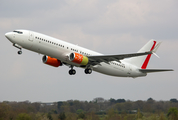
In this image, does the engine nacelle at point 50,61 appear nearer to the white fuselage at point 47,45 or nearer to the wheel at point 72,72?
the wheel at point 72,72

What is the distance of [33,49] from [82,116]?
78.0ft

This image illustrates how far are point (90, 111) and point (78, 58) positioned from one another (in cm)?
3019

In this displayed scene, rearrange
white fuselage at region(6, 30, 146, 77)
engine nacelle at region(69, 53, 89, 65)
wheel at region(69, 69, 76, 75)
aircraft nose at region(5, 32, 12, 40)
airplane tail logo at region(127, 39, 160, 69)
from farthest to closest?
1. airplane tail logo at region(127, 39, 160, 69)
2. wheel at region(69, 69, 76, 75)
3. engine nacelle at region(69, 53, 89, 65)
4. white fuselage at region(6, 30, 146, 77)
5. aircraft nose at region(5, 32, 12, 40)

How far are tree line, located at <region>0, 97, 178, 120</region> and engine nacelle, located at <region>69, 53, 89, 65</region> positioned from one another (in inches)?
679

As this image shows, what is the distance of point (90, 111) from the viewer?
253ft

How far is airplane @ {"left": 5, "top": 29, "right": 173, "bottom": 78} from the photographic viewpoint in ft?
155

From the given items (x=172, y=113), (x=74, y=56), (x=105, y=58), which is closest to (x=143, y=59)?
(x=172, y=113)

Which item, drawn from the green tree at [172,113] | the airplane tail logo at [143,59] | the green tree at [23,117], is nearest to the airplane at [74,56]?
the airplane tail logo at [143,59]

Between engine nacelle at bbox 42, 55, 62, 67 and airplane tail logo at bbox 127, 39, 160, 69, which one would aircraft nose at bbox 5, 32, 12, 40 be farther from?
airplane tail logo at bbox 127, 39, 160, 69

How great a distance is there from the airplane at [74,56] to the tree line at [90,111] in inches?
408

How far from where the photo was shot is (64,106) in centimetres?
8062

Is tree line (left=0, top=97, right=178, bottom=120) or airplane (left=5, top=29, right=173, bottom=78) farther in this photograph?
tree line (left=0, top=97, right=178, bottom=120)

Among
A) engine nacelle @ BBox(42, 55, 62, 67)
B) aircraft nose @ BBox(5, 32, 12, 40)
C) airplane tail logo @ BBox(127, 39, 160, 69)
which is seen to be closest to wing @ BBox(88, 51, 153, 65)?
engine nacelle @ BBox(42, 55, 62, 67)

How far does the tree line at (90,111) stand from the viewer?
62938 mm
